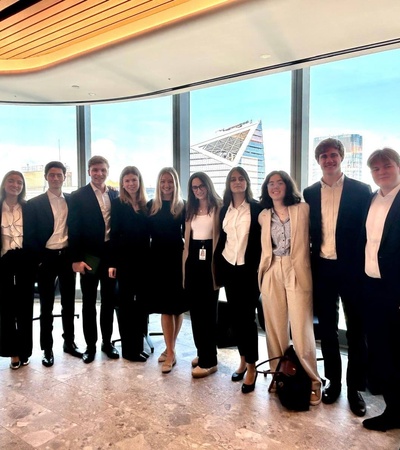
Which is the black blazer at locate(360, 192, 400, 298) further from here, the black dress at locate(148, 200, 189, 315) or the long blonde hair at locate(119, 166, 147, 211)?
the long blonde hair at locate(119, 166, 147, 211)

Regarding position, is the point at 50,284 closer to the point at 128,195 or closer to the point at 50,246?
the point at 50,246

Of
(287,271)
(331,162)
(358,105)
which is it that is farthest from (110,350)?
(358,105)

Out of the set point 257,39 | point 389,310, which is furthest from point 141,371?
point 257,39

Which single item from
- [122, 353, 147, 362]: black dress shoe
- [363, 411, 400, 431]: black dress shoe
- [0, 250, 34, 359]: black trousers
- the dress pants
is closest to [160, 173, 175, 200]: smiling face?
the dress pants

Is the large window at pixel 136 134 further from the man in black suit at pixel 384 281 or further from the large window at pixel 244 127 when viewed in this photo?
the man in black suit at pixel 384 281

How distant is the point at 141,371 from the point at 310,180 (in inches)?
97.6

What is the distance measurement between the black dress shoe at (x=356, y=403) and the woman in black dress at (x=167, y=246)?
1.39 m

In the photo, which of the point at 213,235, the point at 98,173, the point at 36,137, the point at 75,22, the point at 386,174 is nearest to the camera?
the point at 386,174

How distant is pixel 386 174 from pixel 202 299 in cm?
157

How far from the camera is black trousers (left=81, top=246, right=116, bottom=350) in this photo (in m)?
3.22

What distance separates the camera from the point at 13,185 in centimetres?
307

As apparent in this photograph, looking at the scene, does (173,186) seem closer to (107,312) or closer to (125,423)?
(107,312)

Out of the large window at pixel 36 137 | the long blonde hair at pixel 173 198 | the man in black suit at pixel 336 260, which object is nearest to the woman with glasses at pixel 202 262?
the long blonde hair at pixel 173 198

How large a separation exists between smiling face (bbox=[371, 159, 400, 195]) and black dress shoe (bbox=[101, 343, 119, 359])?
8.45 ft
